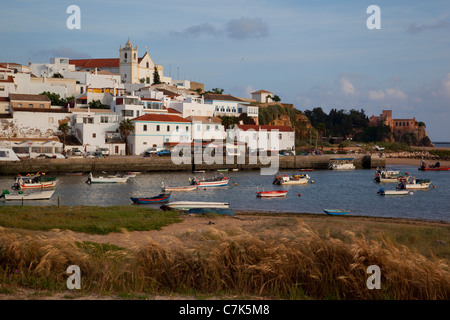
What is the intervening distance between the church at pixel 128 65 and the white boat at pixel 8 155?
5084cm

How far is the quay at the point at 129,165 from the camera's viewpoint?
5281 centimetres

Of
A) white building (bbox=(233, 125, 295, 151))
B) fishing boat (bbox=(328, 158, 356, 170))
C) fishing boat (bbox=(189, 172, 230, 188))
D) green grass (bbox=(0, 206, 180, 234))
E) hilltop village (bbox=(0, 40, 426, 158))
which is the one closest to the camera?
green grass (bbox=(0, 206, 180, 234))

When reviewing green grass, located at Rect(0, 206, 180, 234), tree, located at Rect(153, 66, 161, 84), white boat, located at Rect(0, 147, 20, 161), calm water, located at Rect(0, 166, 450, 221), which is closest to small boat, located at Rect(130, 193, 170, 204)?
calm water, located at Rect(0, 166, 450, 221)

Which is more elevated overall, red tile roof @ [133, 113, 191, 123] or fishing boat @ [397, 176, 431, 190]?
red tile roof @ [133, 113, 191, 123]

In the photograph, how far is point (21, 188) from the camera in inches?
1563

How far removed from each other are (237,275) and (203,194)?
30.3 metres

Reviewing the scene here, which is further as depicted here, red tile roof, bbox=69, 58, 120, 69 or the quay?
red tile roof, bbox=69, 58, 120, 69

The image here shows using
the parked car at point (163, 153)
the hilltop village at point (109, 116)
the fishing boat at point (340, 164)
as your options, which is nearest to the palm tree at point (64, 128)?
the hilltop village at point (109, 116)

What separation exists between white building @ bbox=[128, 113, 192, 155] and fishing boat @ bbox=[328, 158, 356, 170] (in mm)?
22539

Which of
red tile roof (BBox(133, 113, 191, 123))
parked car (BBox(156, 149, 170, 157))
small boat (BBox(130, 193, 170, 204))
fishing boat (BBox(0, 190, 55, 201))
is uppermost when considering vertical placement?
red tile roof (BBox(133, 113, 191, 123))

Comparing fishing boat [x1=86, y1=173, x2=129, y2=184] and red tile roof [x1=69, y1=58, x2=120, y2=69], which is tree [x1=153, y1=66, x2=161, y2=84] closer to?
red tile roof [x1=69, y1=58, x2=120, y2=69]

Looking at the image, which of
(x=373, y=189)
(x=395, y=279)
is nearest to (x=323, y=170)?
(x=373, y=189)

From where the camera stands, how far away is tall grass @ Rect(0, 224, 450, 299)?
9430mm
